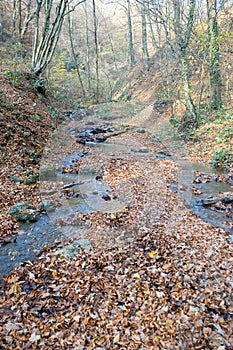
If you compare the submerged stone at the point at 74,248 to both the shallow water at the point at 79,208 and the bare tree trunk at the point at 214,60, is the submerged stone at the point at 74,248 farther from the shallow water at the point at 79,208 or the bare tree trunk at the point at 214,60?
the bare tree trunk at the point at 214,60

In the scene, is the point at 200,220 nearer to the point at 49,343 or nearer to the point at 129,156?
the point at 49,343

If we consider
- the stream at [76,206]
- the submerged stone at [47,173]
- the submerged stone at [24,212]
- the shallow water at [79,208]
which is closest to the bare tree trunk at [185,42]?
the stream at [76,206]

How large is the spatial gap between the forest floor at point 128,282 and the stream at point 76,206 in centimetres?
20

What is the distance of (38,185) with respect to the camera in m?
8.16

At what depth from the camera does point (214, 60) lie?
1253 centimetres

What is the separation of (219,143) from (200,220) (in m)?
5.13

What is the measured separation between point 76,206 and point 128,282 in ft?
10.2

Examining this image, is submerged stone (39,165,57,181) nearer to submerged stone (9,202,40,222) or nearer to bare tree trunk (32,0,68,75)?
submerged stone (9,202,40,222)

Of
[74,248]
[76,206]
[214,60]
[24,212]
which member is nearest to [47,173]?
[76,206]

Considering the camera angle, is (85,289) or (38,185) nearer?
(85,289)

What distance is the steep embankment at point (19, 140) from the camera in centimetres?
720

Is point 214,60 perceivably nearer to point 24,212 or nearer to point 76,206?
point 76,206

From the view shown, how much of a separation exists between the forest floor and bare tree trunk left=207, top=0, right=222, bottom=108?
691 cm

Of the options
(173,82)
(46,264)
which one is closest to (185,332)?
(46,264)
